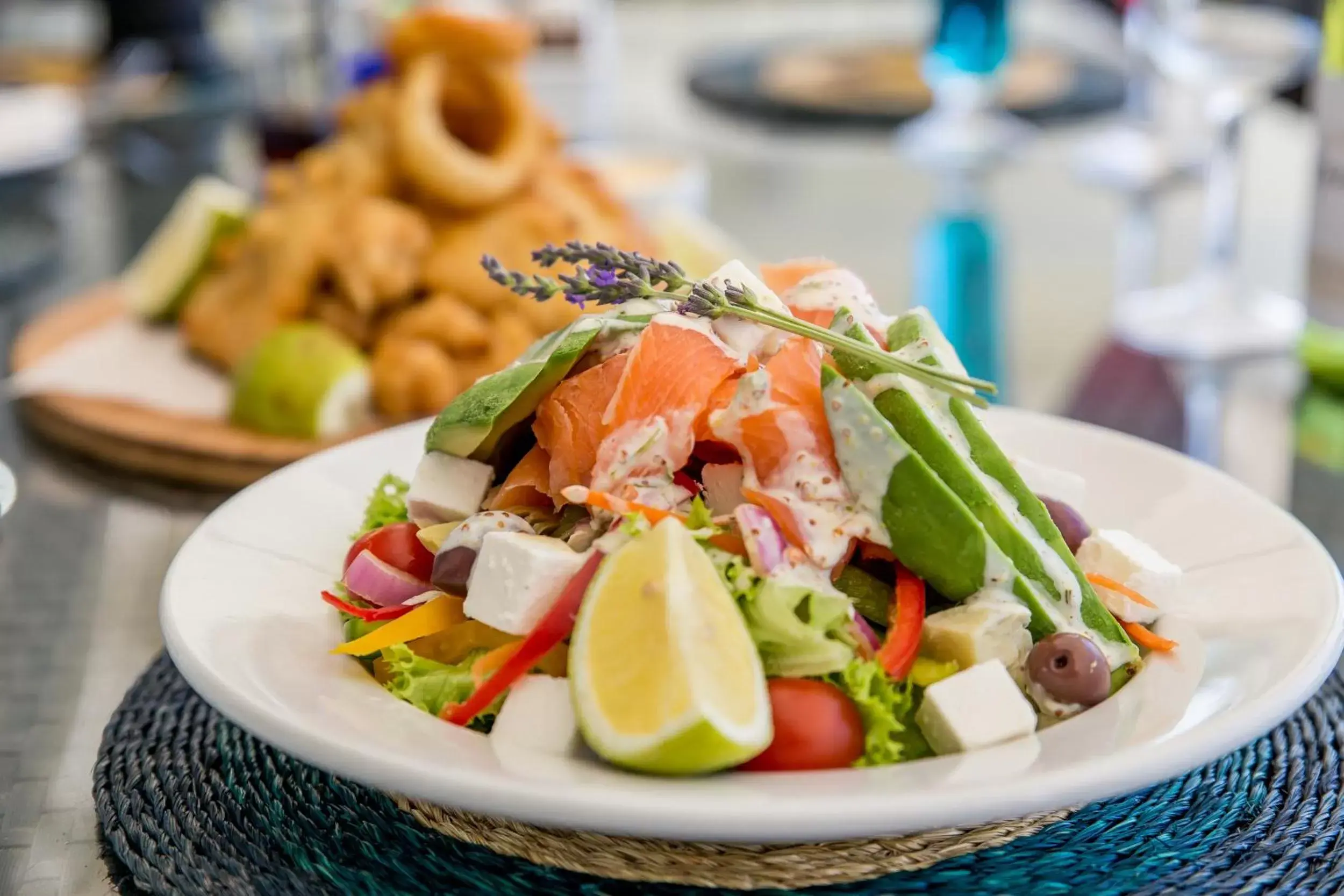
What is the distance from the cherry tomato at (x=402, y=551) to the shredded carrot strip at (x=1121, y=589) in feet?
1.91

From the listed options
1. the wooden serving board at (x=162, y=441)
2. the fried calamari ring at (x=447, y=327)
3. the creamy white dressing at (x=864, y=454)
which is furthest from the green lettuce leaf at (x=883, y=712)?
the fried calamari ring at (x=447, y=327)

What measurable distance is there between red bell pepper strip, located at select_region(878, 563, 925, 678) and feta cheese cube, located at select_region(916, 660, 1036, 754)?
0.06 m

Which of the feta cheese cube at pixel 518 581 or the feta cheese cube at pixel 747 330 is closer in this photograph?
the feta cheese cube at pixel 518 581

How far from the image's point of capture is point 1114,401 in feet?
8.59

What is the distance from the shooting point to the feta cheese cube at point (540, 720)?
112cm

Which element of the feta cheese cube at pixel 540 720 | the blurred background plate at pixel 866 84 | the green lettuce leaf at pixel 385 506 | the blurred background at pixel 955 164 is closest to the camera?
the feta cheese cube at pixel 540 720

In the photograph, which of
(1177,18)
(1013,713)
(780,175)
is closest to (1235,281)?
(1177,18)

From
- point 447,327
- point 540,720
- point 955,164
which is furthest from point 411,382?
point 955,164

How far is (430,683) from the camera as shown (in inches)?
48.3

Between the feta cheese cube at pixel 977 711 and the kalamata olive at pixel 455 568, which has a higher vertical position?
the kalamata olive at pixel 455 568

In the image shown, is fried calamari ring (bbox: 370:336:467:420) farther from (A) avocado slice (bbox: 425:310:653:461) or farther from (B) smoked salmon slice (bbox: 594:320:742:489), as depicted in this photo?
(B) smoked salmon slice (bbox: 594:320:742:489)

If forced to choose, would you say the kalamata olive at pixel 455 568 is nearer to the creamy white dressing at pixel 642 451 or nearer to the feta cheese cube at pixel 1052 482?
the creamy white dressing at pixel 642 451

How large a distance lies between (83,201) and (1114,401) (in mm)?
2822

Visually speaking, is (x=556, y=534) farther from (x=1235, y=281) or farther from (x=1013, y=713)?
(x=1235, y=281)
